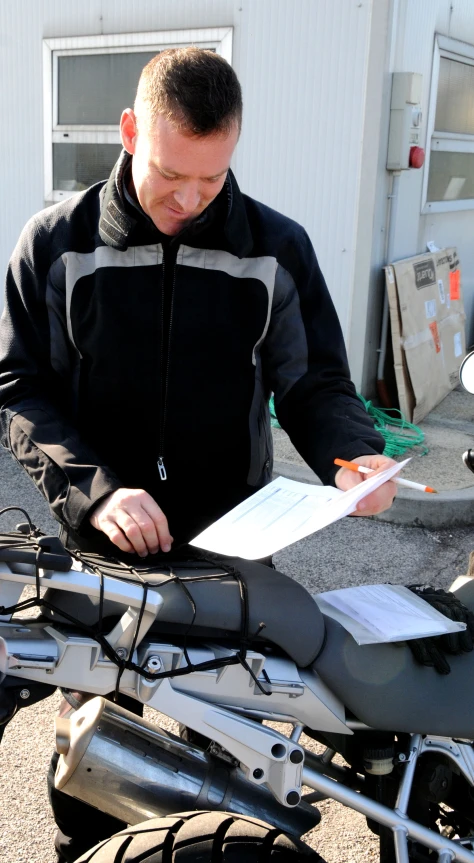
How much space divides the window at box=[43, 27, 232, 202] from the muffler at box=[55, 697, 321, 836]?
226 inches

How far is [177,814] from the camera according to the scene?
58.3 inches

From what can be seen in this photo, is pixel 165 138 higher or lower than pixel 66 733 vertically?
higher

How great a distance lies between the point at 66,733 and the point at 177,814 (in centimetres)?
24

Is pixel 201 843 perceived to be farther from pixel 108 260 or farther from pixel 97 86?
pixel 97 86

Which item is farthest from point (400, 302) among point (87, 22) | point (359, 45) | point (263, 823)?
point (263, 823)

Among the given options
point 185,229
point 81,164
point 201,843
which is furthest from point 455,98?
point 201,843

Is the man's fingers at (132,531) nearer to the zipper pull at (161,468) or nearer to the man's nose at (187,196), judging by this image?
the zipper pull at (161,468)

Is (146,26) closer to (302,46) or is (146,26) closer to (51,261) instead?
(302,46)

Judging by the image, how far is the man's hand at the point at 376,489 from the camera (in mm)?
1665

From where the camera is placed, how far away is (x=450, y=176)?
289 inches

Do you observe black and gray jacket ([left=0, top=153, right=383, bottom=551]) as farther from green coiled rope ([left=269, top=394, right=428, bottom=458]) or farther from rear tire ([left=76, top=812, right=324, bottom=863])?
green coiled rope ([left=269, top=394, right=428, bottom=458])

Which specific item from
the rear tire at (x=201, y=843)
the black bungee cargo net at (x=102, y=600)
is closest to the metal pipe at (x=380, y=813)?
the rear tire at (x=201, y=843)

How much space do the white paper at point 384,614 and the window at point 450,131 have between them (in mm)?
5562

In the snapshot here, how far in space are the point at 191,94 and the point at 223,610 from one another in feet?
3.19
